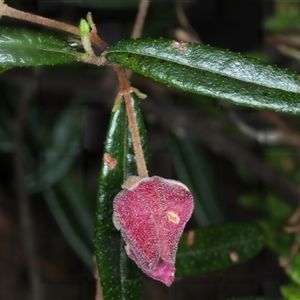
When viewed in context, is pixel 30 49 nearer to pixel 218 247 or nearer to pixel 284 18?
pixel 218 247

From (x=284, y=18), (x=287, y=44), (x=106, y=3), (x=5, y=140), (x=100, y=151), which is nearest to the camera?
(x=287, y=44)

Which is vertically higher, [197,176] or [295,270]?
[295,270]

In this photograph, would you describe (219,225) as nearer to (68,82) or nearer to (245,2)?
(68,82)

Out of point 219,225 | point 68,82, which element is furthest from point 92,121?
point 219,225

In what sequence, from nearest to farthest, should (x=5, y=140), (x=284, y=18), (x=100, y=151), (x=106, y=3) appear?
(x=106, y=3) → (x=5, y=140) → (x=284, y=18) → (x=100, y=151)

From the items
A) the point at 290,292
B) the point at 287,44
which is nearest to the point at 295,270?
the point at 290,292

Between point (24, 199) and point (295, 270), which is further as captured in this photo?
point (24, 199)

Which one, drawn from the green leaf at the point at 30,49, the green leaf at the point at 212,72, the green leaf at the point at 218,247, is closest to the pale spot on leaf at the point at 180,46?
the green leaf at the point at 212,72

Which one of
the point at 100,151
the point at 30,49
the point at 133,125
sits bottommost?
the point at 100,151
